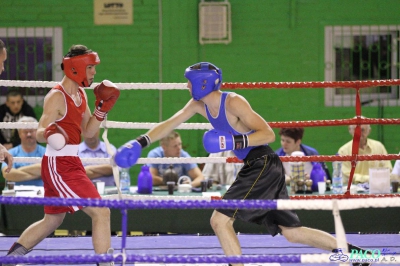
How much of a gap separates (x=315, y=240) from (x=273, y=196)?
26 cm

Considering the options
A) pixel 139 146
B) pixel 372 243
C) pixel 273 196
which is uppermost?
pixel 139 146

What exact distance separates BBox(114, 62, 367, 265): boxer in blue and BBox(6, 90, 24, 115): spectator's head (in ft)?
12.3

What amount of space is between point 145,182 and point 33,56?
9.17ft

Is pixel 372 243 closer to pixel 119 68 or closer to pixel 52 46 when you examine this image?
pixel 119 68

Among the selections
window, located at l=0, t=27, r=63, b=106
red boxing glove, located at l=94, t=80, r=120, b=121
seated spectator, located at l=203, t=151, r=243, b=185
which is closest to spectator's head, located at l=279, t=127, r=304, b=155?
seated spectator, located at l=203, t=151, r=243, b=185

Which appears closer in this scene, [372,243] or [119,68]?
[372,243]

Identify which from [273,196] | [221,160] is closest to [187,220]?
[221,160]

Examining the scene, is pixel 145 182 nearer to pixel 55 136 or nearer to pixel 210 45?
pixel 55 136

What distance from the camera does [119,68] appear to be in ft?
22.7

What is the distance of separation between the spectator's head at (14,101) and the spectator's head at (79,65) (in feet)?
11.6

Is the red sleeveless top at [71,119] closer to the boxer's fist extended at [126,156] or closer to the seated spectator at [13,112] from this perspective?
the boxer's fist extended at [126,156]

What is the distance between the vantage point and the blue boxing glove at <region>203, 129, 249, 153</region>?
2934 mm

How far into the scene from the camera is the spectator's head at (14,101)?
6.65m

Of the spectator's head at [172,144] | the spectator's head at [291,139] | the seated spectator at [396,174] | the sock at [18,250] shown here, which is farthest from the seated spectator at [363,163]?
the sock at [18,250]
